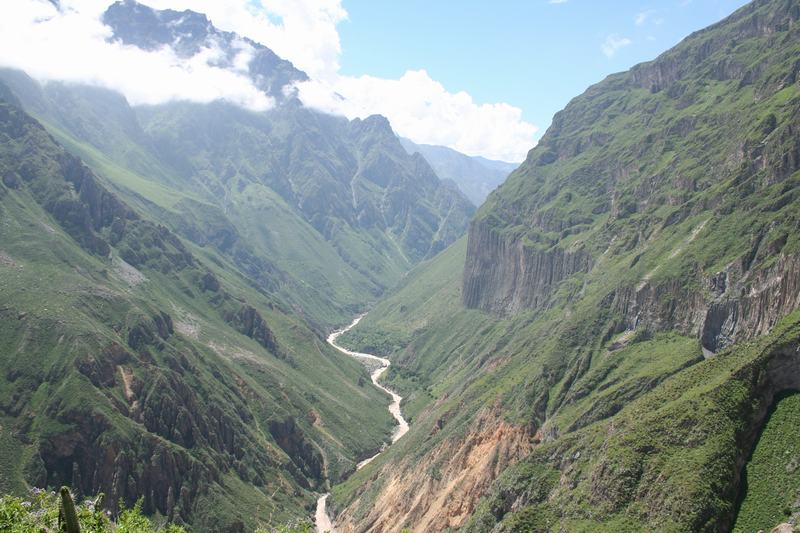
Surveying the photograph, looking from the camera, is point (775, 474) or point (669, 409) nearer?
point (775, 474)

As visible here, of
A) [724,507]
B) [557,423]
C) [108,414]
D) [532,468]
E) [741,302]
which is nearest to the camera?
[724,507]

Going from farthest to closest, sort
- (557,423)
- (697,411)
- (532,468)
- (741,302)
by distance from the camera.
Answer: (557,423) < (741,302) < (532,468) < (697,411)

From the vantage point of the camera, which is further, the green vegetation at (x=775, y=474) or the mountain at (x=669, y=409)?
the mountain at (x=669, y=409)

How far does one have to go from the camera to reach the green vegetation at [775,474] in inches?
3656

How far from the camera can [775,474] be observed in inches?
3868

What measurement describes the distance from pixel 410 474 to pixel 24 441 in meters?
101

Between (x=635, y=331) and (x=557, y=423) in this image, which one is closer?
(x=557, y=423)

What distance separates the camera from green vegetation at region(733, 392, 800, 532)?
92875 mm

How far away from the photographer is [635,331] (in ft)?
607

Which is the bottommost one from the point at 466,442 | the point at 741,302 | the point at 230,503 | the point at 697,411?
the point at 230,503

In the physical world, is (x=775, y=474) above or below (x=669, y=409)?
below

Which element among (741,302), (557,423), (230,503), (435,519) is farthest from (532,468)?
(230,503)

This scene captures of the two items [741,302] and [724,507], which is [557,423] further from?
[724,507]

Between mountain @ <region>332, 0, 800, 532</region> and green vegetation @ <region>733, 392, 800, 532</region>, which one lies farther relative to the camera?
mountain @ <region>332, 0, 800, 532</region>
